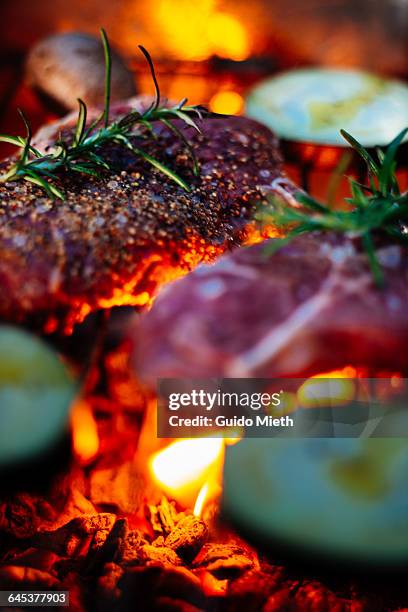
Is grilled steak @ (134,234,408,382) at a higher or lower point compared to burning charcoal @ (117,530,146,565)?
higher

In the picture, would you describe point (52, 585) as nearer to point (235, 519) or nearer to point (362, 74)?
point (235, 519)

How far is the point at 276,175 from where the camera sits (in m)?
1.58

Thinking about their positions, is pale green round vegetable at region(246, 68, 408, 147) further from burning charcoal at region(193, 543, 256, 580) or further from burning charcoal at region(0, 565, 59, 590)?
burning charcoal at region(0, 565, 59, 590)

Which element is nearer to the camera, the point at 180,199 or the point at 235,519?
the point at 235,519

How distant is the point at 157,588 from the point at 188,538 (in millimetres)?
166

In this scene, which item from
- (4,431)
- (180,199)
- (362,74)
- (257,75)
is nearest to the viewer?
(4,431)

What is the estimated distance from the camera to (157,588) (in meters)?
1.12

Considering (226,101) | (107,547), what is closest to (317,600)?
(107,547)

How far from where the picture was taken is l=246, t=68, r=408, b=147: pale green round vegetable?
7.43 ft

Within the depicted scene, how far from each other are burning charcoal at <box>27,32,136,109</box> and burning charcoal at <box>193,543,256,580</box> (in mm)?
1778

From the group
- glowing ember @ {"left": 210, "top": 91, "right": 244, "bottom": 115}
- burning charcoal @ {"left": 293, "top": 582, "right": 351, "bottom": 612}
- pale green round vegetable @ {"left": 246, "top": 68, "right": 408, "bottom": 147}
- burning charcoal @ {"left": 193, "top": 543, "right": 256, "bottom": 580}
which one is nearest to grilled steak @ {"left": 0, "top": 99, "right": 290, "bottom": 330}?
burning charcoal @ {"left": 193, "top": 543, "right": 256, "bottom": 580}

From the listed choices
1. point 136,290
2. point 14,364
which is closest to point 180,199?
point 136,290

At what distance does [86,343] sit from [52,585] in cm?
51

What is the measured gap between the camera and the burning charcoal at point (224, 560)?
120cm
